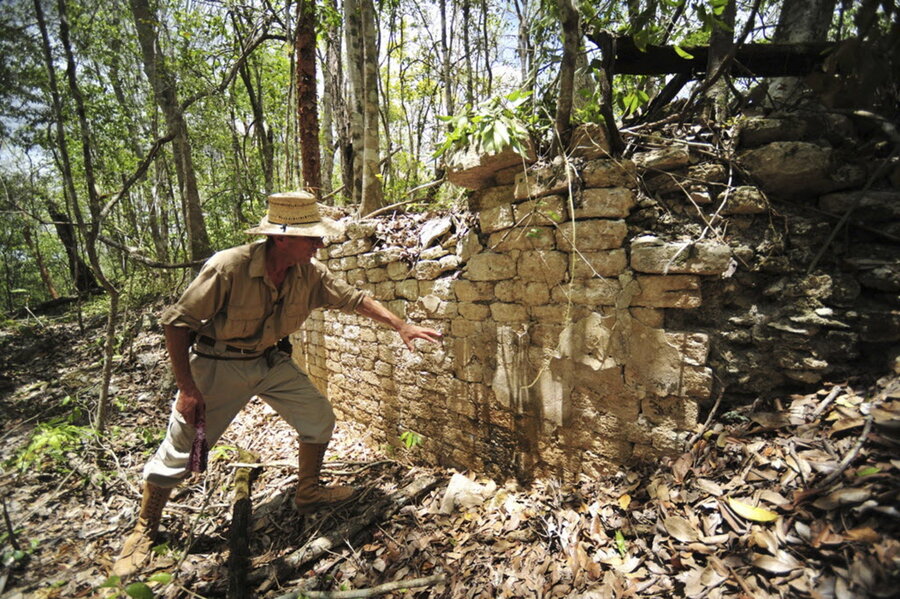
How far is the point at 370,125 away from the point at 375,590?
14.0 feet

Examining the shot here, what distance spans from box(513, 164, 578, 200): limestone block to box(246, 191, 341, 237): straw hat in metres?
1.20

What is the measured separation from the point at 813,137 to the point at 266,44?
37.7 ft

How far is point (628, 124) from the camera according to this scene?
2598 millimetres

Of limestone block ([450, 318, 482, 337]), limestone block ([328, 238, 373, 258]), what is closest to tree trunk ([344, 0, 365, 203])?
limestone block ([328, 238, 373, 258])

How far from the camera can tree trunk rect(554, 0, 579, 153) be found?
7.33 feet

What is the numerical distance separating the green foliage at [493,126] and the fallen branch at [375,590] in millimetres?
2365

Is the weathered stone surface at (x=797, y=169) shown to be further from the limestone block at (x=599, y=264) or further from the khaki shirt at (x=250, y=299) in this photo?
the khaki shirt at (x=250, y=299)

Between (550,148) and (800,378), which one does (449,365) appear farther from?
(800,378)

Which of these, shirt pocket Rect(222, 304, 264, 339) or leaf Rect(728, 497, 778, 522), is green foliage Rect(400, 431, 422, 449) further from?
leaf Rect(728, 497, 778, 522)

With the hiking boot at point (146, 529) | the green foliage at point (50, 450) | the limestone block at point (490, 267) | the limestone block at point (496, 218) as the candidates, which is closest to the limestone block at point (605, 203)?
the limestone block at point (496, 218)

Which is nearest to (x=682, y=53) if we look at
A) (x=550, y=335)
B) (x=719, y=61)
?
(x=719, y=61)

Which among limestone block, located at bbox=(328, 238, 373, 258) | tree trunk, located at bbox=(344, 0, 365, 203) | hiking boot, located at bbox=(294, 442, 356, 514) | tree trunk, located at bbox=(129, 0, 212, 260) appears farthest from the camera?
tree trunk, located at bbox=(129, 0, 212, 260)

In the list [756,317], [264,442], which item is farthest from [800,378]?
[264,442]

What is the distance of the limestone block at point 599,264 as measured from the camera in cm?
222
